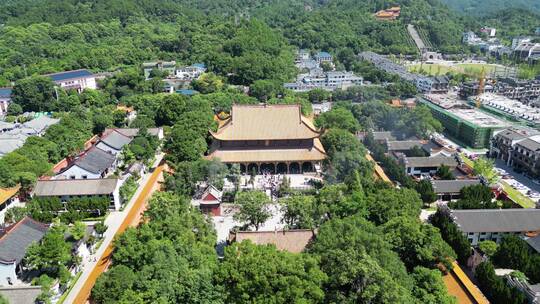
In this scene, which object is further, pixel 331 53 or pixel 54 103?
pixel 331 53

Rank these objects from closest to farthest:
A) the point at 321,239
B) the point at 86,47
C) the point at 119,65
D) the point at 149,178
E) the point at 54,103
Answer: the point at 321,239, the point at 149,178, the point at 54,103, the point at 119,65, the point at 86,47

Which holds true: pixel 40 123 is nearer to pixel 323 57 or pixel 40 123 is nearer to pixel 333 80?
pixel 333 80

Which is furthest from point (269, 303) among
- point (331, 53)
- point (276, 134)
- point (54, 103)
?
point (331, 53)

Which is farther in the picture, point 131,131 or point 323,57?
point 323,57

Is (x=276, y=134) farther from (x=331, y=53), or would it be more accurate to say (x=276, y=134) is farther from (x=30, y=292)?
(x=331, y=53)

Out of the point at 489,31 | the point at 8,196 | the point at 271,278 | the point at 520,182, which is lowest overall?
the point at 520,182

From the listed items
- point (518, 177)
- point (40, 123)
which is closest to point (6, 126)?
point (40, 123)

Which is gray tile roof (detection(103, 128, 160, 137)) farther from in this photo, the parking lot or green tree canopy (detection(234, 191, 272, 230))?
the parking lot
